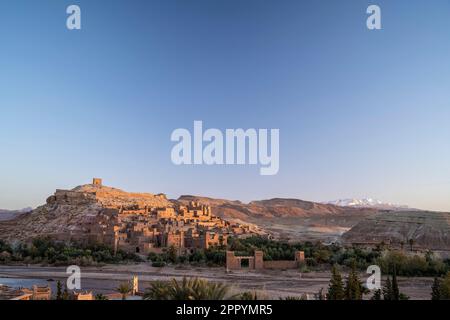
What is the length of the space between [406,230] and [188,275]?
27290mm

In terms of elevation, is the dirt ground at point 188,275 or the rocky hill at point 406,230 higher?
the rocky hill at point 406,230

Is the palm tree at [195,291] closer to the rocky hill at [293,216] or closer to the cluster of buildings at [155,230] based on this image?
the cluster of buildings at [155,230]

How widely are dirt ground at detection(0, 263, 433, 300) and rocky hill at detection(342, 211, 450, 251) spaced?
16.8 metres

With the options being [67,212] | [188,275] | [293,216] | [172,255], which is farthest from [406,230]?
[293,216]

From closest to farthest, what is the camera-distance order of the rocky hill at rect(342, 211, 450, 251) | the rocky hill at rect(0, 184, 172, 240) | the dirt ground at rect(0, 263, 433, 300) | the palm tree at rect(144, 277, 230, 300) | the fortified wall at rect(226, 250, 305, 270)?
the palm tree at rect(144, 277, 230, 300), the dirt ground at rect(0, 263, 433, 300), the fortified wall at rect(226, 250, 305, 270), the rocky hill at rect(342, 211, 450, 251), the rocky hill at rect(0, 184, 172, 240)

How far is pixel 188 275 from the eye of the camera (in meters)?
27.5

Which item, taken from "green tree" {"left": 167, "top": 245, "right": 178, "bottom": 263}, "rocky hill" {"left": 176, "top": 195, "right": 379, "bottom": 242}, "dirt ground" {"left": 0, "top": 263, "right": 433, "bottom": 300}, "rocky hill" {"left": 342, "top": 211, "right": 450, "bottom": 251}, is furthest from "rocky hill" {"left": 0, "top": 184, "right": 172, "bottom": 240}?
"rocky hill" {"left": 342, "top": 211, "right": 450, "bottom": 251}

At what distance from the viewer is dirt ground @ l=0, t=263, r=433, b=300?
23.2 m

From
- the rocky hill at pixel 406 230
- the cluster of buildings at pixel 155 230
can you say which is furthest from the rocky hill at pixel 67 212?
the rocky hill at pixel 406 230

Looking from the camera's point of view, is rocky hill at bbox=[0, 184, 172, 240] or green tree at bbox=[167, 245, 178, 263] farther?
rocky hill at bbox=[0, 184, 172, 240]

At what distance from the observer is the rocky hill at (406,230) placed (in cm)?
4253

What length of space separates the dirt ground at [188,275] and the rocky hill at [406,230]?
16801 mm

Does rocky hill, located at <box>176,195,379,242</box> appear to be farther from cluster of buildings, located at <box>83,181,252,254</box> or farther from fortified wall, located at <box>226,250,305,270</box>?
fortified wall, located at <box>226,250,305,270</box>

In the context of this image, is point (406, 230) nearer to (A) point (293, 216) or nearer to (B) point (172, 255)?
(B) point (172, 255)
